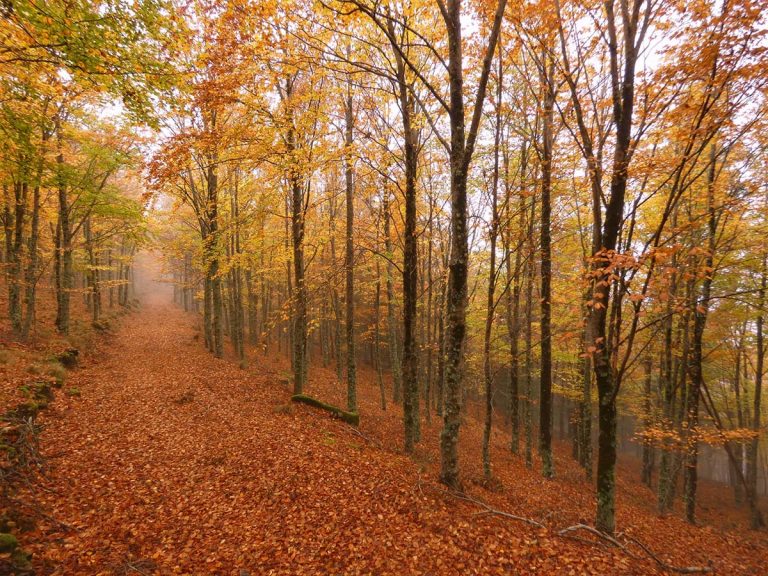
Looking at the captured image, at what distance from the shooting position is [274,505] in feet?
20.6

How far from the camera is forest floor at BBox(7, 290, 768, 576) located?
4996 millimetres

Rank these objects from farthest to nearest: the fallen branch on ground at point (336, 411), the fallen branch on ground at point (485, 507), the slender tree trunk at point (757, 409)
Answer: the slender tree trunk at point (757, 409)
the fallen branch on ground at point (336, 411)
the fallen branch on ground at point (485, 507)

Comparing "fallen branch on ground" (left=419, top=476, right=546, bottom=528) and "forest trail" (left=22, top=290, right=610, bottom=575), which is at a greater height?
"forest trail" (left=22, top=290, right=610, bottom=575)

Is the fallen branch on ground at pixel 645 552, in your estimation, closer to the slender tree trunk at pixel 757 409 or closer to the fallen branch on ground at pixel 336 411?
the fallen branch on ground at pixel 336 411

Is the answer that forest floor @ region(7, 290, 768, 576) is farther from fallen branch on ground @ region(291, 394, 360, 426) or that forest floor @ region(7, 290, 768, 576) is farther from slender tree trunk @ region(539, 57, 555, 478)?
slender tree trunk @ region(539, 57, 555, 478)

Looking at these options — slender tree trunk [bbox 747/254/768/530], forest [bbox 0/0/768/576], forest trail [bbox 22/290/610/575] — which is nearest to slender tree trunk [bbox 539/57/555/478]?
forest [bbox 0/0/768/576]

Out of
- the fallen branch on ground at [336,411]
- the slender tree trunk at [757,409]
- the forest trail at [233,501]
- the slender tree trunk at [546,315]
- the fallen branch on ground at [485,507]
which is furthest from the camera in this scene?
the slender tree trunk at [757,409]

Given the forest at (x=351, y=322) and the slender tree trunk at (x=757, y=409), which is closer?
the forest at (x=351, y=322)

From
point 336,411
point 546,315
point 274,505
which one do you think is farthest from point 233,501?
point 546,315

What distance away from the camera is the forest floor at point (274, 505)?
5.00 meters

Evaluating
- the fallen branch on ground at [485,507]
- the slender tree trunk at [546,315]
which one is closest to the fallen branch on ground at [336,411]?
the fallen branch on ground at [485,507]

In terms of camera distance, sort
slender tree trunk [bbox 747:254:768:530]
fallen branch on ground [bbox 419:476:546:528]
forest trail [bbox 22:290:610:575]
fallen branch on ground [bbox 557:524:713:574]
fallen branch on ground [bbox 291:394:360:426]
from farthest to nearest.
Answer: slender tree trunk [bbox 747:254:768:530] < fallen branch on ground [bbox 291:394:360:426] < fallen branch on ground [bbox 419:476:546:528] < fallen branch on ground [bbox 557:524:713:574] < forest trail [bbox 22:290:610:575]

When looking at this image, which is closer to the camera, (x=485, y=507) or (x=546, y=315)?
(x=485, y=507)

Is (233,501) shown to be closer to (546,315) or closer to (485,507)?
(485,507)
